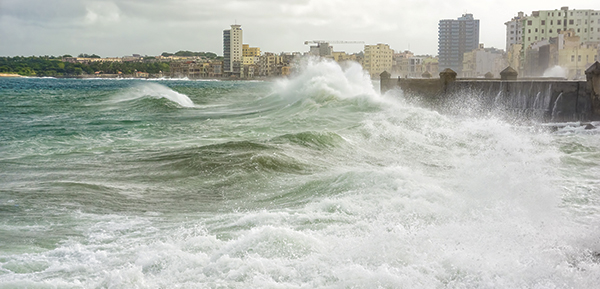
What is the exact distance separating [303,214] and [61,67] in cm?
17472

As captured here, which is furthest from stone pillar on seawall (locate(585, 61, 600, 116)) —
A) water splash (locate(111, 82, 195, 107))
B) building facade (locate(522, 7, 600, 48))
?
building facade (locate(522, 7, 600, 48))

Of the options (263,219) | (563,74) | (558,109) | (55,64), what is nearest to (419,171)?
(263,219)

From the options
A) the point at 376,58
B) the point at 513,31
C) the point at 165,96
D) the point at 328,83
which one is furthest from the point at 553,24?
the point at 376,58

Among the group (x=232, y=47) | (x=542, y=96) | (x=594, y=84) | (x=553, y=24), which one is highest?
(x=232, y=47)

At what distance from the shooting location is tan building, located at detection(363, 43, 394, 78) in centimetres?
14312

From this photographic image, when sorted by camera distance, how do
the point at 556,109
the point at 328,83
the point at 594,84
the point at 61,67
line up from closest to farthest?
1. the point at 594,84
2. the point at 556,109
3. the point at 328,83
4. the point at 61,67

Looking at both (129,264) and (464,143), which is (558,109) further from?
(129,264)

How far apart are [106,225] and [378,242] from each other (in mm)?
2913

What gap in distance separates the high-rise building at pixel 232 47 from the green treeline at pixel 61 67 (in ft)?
67.3

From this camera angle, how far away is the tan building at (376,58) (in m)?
143

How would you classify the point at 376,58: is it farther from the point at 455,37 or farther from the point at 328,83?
the point at 328,83

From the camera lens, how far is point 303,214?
5.88 m

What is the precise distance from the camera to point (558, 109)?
17.2 metres

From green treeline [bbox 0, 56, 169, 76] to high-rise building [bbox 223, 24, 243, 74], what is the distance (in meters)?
20.5
